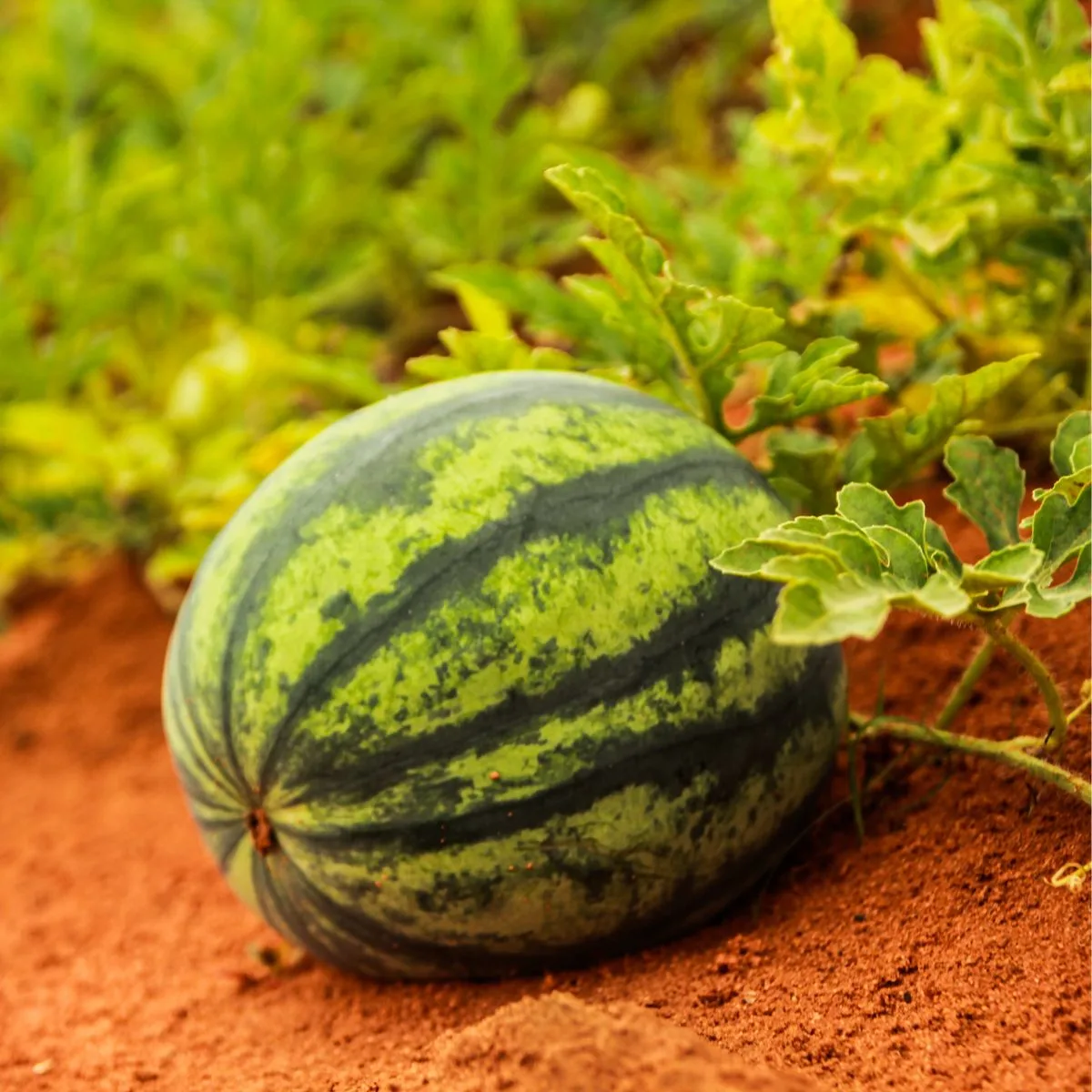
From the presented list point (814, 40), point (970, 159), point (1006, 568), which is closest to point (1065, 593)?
point (1006, 568)

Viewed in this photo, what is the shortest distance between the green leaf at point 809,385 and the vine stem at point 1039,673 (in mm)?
354

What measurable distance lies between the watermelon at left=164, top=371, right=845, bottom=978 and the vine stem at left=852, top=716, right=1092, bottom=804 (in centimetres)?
13

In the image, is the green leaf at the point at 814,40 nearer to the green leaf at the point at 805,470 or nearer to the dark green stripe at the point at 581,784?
the green leaf at the point at 805,470

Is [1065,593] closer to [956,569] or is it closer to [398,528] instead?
[956,569]

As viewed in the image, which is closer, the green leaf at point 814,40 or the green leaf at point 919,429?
the green leaf at point 919,429

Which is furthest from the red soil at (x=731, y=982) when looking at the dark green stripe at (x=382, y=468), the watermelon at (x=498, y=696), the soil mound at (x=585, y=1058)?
the dark green stripe at (x=382, y=468)

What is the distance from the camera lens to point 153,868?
2598mm

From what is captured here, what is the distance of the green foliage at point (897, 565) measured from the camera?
1256mm

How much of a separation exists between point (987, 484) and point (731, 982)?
709 mm

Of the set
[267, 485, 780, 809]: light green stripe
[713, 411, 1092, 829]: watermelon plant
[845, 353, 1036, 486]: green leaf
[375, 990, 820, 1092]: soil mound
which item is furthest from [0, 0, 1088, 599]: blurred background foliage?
[375, 990, 820, 1092]: soil mound

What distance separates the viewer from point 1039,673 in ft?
5.11

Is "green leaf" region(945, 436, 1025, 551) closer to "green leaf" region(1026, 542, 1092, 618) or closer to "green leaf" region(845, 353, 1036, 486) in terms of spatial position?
"green leaf" region(845, 353, 1036, 486)

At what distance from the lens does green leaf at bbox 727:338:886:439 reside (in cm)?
174

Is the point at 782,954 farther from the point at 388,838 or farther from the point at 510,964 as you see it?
the point at 388,838
